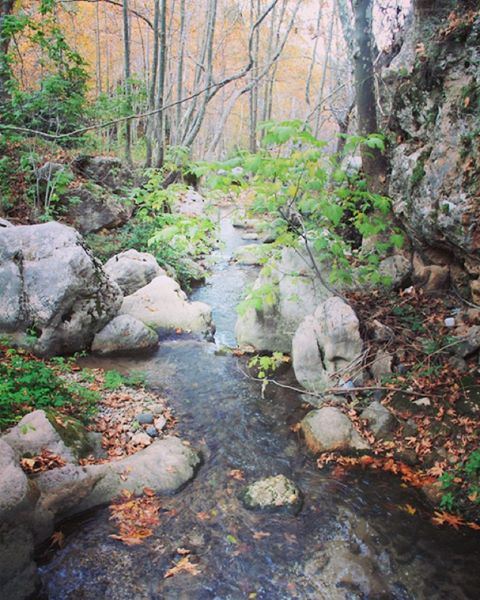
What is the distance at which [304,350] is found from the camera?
263 inches

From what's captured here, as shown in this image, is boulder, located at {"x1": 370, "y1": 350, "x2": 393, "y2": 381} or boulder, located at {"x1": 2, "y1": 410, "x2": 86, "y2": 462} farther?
boulder, located at {"x1": 370, "y1": 350, "x2": 393, "y2": 381}

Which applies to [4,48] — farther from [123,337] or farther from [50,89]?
[123,337]

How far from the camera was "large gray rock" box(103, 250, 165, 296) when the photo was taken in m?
9.77

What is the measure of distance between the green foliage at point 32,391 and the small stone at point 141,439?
772 millimetres

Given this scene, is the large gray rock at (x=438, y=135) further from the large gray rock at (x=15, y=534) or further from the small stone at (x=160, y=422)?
the large gray rock at (x=15, y=534)

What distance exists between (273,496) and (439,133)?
569 centimetres

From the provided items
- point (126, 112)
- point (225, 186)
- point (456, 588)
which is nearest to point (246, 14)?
point (126, 112)

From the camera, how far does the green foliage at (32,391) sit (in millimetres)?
4656

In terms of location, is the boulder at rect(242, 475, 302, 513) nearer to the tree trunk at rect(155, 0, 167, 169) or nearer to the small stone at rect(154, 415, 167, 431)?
the small stone at rect(154, 415, 167, 431)

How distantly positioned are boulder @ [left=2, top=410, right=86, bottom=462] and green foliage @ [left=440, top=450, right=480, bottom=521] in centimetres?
401

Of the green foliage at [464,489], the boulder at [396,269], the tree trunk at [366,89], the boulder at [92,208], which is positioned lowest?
the green foliage at [464,489]

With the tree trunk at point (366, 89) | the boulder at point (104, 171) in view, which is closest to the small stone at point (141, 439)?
the tree trunk at point (366, 89)

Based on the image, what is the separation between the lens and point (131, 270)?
32.5ft

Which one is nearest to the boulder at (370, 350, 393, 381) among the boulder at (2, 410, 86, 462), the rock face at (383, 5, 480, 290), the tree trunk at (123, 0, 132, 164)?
the rock face at (383, 5, 480, 290)
